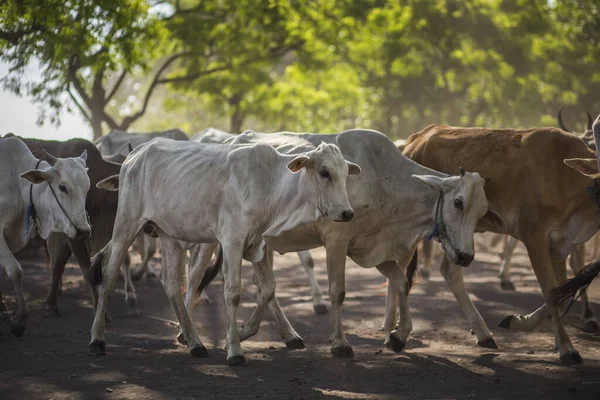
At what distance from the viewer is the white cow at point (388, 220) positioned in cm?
762

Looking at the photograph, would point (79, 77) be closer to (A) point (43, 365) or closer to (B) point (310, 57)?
(B) point (310, 57)

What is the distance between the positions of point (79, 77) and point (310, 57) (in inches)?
261

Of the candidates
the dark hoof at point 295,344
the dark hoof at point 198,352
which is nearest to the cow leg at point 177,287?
the dark hoof at point 198,352

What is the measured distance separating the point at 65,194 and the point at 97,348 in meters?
1.61

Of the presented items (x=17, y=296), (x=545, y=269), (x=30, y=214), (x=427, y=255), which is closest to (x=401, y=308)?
(x=545, y=269)

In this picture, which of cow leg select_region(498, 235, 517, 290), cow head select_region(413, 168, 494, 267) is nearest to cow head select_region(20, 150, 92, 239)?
cow head select_region(413, 168, 494, 267)

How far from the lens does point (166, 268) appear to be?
8.09 meters

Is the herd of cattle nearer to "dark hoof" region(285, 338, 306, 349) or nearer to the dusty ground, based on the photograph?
"dark hoof" region(285, 338, 306, 349)

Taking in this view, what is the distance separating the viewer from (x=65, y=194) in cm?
809

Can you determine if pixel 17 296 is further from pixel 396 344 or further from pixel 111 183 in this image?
pixel 396 344

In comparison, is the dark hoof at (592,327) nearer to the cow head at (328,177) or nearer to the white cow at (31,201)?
the cow head at (328,177)

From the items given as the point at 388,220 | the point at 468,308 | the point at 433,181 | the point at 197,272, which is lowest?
the point at 468,308

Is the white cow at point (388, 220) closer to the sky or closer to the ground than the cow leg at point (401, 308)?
closer to the sky

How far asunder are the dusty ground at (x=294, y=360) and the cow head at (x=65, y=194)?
3.53ft
